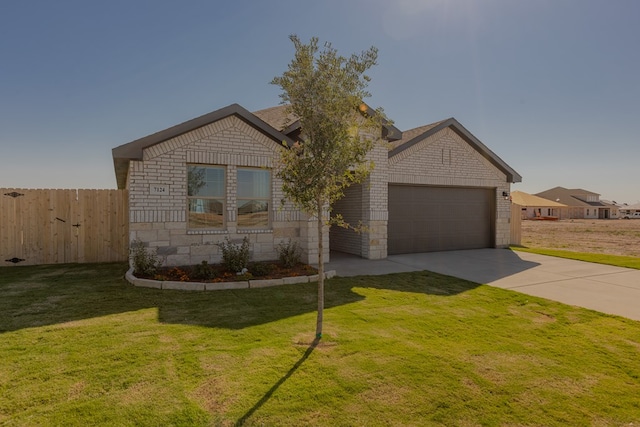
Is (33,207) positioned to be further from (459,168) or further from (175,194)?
(459,168)

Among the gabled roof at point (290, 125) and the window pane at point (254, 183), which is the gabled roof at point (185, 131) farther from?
the window pane at point (254, 183)

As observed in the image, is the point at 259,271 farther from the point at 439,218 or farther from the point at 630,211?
the point at 630,211

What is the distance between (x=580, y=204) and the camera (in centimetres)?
6606

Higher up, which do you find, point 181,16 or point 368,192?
point 181,16

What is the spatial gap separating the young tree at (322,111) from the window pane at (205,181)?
5580 millimetres

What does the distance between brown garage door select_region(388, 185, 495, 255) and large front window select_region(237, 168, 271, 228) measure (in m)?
5.19

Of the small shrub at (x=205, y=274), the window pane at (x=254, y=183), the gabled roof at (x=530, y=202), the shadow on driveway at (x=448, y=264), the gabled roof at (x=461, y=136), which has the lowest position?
the shadow on driveway at (x=448, y=264)

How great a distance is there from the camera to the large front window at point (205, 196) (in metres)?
9.48

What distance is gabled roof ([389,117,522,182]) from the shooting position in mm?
13406

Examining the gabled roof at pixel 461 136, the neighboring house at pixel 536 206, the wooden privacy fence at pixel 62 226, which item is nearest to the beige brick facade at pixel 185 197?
the wooden privacy fence at pixel 62 226

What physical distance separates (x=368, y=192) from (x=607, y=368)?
8.62 meters

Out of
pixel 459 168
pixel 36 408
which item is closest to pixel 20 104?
pixel 36 408

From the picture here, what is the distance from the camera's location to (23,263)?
10273 millimetres

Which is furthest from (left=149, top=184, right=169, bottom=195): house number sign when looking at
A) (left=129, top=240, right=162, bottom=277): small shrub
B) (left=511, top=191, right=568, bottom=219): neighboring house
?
(left=511, top=191, right=568, bottom=219): neighboring house
